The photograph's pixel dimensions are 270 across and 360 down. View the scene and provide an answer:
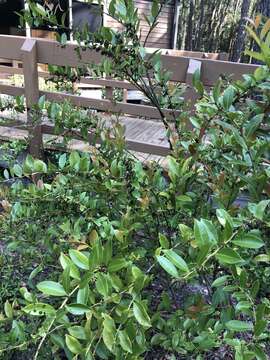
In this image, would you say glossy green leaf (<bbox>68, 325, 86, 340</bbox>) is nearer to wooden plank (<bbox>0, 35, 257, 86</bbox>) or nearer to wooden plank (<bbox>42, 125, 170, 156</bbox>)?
wooden plank (<bbox>0, 35, 257, 86</bbox>)

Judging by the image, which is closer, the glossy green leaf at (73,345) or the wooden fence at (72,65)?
the glossy green leaf at (73,345)

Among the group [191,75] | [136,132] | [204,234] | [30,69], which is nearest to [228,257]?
[204,234]

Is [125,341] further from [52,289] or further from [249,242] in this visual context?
[249,242]

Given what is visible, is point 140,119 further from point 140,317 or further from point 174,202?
point 140,317

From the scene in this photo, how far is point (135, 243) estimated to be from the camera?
147 cm

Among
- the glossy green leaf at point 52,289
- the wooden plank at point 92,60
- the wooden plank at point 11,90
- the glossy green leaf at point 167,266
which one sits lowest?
the wooden plank at point 11,90

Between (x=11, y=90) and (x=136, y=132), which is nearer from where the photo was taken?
(x=11, y=90)

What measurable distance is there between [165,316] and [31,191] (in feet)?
2.34

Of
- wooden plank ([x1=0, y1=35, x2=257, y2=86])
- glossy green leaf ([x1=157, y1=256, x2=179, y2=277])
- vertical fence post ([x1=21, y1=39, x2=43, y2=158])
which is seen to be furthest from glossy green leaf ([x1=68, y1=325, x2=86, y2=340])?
vertical fence post ([x1=21, y1=39, x2=43, y2=158])

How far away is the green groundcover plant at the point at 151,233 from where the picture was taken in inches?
31.6

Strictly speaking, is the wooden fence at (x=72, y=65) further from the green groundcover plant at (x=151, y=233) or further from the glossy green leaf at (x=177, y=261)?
the glossy green leaf at (x=177, y=261)

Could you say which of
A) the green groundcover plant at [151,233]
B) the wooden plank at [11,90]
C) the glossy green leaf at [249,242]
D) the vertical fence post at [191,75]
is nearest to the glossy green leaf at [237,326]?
the green groundcover plant at [151,233]

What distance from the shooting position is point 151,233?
4.92 ft

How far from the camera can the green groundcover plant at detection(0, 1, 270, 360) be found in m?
0.80
